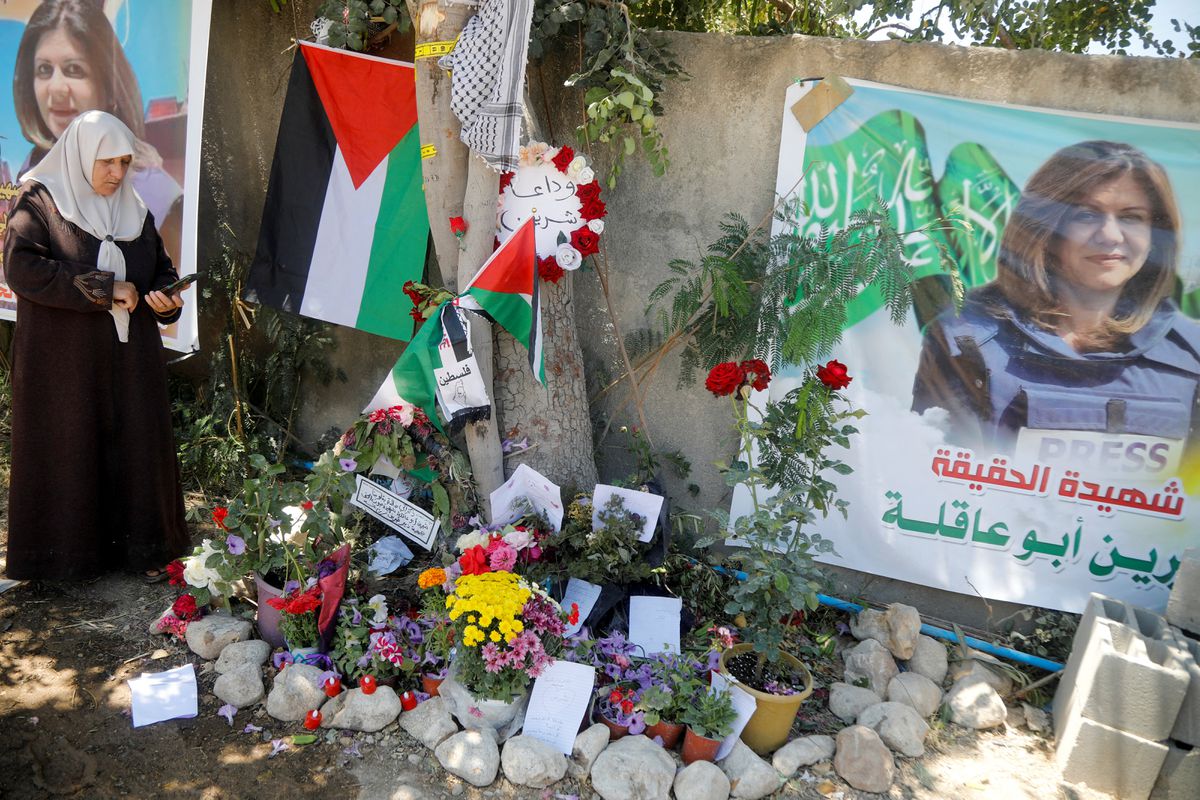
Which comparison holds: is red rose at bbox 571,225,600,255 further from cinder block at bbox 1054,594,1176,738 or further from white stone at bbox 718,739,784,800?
cinder block at bbox 1054,594,1176,738

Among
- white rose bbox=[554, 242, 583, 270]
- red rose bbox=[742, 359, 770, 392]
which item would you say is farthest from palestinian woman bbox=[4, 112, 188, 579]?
red rose bbox=[742, 359, 770, 392]

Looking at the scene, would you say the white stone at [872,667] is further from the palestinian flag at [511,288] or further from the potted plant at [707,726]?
the palestinian flag at [511,288]

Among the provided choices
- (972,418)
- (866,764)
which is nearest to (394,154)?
(972,418)

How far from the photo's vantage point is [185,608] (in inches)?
124

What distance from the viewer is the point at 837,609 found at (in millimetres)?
3537

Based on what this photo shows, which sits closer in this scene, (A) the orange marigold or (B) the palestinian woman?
(A) the orange marigold

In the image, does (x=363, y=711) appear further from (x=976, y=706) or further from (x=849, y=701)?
(x=976, y=706)

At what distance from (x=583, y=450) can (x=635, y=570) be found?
0.64m

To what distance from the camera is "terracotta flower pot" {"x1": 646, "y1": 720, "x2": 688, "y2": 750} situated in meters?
2.68

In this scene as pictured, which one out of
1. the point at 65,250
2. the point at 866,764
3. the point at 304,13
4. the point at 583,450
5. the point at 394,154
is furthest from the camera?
the point at 304,13

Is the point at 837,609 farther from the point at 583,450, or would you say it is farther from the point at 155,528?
the point at 155,528

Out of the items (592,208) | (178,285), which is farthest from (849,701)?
(178,285)

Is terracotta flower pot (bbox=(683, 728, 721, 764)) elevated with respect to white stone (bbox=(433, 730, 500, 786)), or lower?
elevated

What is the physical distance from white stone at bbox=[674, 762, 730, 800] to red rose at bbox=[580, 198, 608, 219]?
6.78 ft
